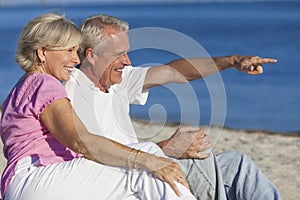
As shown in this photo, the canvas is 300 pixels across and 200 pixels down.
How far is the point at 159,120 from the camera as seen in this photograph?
4.68 m

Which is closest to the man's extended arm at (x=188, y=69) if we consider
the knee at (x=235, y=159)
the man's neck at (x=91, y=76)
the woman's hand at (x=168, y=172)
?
the man's neck at (x=91, y=76)

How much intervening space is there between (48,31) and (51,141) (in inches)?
18.4

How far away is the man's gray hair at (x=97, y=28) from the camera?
14.0 feet

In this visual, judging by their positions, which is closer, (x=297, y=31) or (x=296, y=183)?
(x=296, y=183)

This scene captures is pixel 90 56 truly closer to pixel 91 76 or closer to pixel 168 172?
pixel 91 76

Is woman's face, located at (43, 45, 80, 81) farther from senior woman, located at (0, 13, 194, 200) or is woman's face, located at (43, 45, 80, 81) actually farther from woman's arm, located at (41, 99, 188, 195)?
woman's arm, located at (41, 99, 188, 195)

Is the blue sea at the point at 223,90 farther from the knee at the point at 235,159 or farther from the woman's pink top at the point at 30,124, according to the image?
the woman's pink top at the point at 30,124

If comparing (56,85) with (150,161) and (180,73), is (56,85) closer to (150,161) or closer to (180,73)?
(150,161)

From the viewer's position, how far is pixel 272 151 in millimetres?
7199

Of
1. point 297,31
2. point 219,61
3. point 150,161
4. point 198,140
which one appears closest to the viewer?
point 150,161

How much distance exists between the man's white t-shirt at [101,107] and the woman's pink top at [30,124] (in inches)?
17.7

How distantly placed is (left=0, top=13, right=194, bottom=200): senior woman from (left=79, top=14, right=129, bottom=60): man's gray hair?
1.61 ft

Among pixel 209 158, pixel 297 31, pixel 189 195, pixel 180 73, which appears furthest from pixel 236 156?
pixel 297 31

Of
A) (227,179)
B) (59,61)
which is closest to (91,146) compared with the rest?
(59,61)
